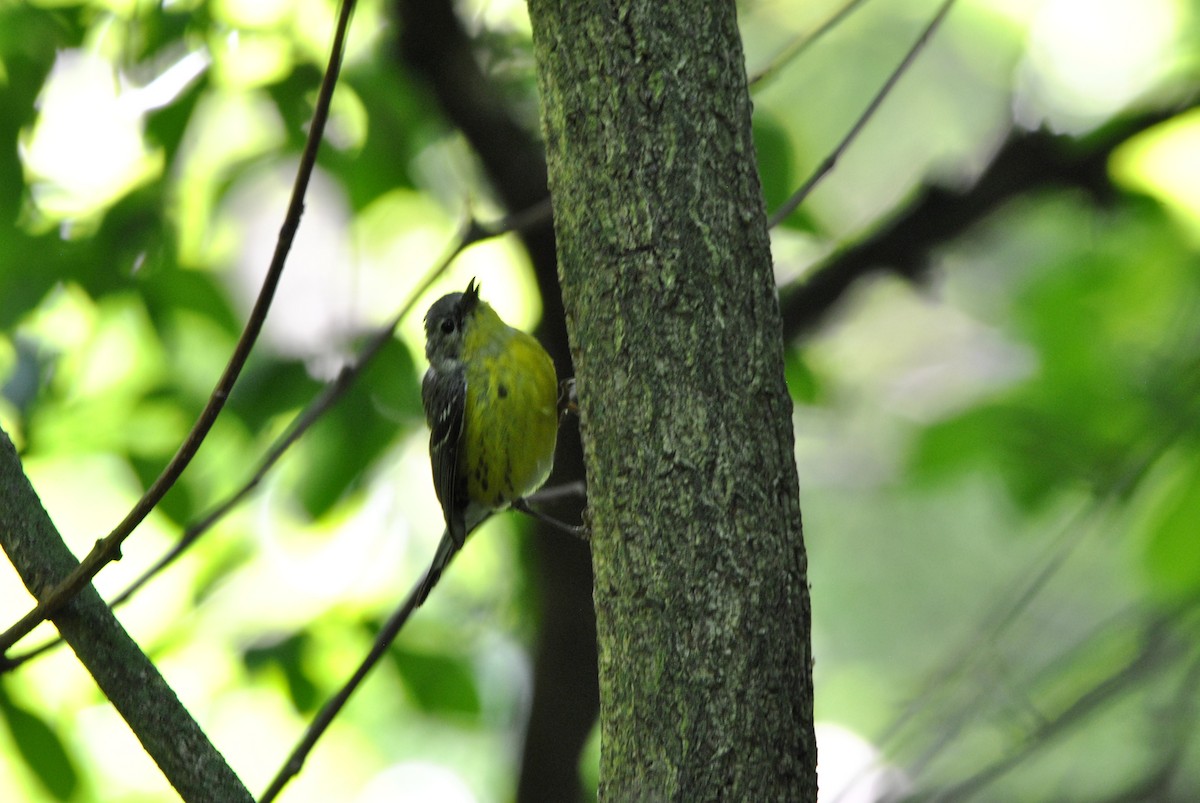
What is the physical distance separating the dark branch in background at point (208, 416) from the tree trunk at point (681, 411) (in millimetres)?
419

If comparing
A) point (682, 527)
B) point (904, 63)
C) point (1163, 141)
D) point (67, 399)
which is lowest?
point (682, 527)

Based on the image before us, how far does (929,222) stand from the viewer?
4406mm

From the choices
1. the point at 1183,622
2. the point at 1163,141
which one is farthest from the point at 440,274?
the point at 1163,141

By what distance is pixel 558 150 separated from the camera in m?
2.17

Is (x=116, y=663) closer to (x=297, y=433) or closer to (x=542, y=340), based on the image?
(x=297, y=433)

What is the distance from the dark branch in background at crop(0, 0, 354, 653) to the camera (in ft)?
6.37

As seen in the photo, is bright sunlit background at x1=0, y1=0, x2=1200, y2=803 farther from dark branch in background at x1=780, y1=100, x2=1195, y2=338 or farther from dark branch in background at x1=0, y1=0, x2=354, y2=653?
dark branch in background at x1=0, y1=0, x2=354, y2=653

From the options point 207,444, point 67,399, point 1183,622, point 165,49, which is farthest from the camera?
point 207,444

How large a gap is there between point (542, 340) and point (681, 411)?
253 centimetres

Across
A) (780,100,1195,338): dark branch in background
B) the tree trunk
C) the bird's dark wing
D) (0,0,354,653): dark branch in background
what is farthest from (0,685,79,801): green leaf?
(780,100,1195,338): dark branch in background

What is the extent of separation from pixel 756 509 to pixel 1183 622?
668 millimetres

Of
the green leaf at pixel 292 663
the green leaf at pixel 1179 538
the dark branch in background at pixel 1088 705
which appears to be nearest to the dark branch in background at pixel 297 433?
the green leaf at pixel 292 663

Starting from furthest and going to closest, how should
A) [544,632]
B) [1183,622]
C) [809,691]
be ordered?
[544,632] < [809,691] < [1183,622]

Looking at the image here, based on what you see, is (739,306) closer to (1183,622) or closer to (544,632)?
(1183,622)
